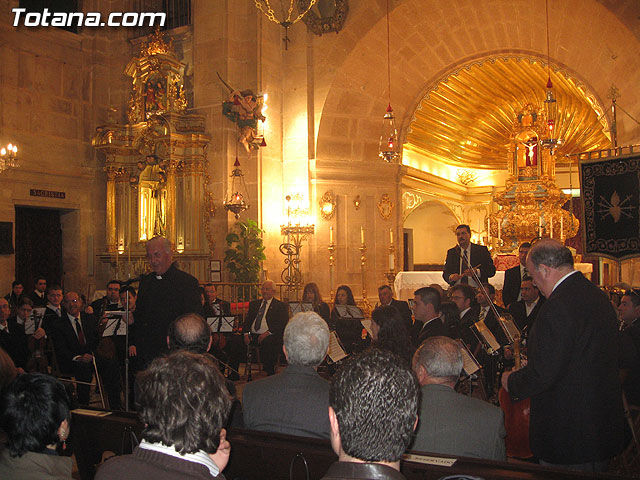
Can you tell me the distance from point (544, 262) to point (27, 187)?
1182cm

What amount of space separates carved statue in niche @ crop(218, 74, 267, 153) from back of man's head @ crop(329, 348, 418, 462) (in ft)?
37.6

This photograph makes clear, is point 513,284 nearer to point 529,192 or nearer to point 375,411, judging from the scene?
point 375,411

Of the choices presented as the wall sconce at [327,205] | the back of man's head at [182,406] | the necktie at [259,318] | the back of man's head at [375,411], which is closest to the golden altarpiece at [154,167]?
the wall sconce at [327,205]

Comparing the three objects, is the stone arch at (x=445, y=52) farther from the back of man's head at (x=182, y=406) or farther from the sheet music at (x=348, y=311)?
the back of man's head at (x=182, y=406)

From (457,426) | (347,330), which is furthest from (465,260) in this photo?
(457,426)

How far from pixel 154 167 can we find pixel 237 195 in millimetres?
2450

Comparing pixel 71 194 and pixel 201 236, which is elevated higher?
pixel 71 194

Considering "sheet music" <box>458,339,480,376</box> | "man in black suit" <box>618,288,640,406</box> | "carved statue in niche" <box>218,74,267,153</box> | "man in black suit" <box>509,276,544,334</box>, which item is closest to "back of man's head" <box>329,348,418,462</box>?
"sheet music" <box>458,339,480,376</box>

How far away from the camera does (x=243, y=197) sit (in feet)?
43.0

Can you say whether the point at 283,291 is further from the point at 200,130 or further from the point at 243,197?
the point at 200,130

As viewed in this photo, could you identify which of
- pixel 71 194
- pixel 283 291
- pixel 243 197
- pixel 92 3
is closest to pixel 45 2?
pixel 92 3

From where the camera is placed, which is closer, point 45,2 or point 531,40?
point 531,40

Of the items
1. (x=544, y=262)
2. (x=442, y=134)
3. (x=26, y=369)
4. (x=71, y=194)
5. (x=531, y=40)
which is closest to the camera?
(x=544, y=262)

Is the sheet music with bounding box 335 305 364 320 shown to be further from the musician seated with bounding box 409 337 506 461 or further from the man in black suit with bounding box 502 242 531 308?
the musician seated with bounding box 409 337 506 461
